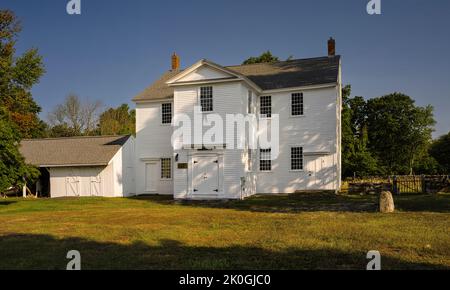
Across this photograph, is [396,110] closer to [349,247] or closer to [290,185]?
[290,185]

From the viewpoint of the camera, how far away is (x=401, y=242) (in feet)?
31.2

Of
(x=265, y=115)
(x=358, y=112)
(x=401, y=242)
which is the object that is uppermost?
(x=358, y=112)

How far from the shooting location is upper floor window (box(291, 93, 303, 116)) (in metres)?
26.5

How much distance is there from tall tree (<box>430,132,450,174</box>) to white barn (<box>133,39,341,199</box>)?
1605 inches

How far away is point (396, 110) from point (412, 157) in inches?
305

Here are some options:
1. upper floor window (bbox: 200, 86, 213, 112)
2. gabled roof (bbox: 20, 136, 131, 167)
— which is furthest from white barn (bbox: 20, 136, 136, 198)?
upper floor window (bbox: 200, 86, 213, 112)

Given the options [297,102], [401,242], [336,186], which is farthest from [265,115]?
[401,242]

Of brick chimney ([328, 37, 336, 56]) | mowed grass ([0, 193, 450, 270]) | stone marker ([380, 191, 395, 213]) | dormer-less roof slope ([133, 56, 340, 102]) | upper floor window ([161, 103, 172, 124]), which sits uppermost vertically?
brick chimney ([328, 37, 336, 56])

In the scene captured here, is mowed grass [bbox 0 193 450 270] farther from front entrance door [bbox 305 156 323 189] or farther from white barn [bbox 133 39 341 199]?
front entrance door [bbox 305 156 323 189]

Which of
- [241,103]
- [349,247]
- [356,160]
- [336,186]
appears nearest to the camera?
[349,247]

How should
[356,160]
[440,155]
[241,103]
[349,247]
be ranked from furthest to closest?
[440,155], [356,160], [241,103], [349,247]
